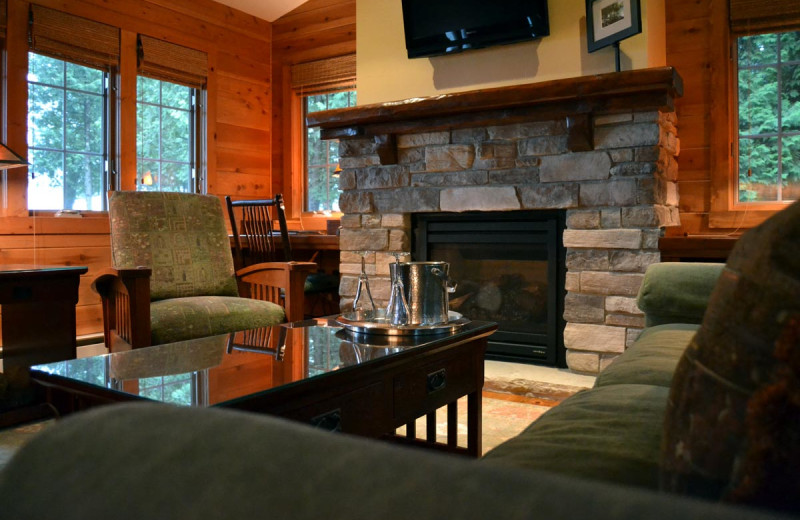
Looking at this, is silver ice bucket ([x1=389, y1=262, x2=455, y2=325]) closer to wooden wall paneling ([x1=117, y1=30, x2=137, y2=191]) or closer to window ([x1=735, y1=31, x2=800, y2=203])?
window ([x1=735, y1=31, x2=800, y2=203])

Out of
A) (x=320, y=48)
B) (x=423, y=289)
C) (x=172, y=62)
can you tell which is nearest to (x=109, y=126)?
(x=172, y=62)

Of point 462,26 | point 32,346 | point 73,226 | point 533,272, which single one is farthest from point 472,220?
point 73,226

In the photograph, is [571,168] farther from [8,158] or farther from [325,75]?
[325,75]

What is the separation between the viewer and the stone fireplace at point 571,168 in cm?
338

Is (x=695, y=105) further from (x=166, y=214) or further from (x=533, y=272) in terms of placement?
(x=166, y=214)

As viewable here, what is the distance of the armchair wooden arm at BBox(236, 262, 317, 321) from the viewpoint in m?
3.09

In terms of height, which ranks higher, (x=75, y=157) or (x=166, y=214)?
(x=75, y=157)

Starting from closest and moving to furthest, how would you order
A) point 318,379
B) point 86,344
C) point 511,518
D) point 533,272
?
point 511,518
point 318,379
point 533,272
point 86,344

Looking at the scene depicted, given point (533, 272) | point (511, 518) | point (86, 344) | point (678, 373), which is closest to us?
point (511, 518)

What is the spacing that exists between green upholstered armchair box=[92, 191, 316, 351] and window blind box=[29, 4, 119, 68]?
191 cm

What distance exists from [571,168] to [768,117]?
1374mm

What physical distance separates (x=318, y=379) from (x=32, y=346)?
6.43 feet

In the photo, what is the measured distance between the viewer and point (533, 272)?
390 cm

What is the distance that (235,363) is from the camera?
5.20ft
